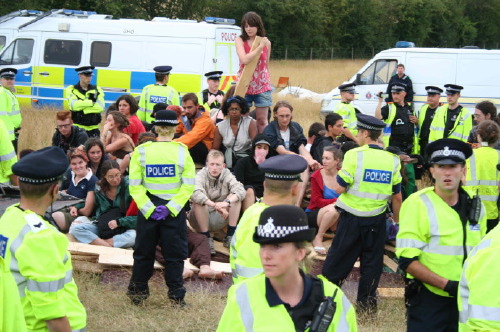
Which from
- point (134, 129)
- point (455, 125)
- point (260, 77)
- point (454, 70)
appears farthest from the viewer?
point (454, 70)

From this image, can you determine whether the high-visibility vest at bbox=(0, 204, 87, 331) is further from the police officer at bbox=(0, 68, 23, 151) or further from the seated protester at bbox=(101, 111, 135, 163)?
the police officer at bbox=(0, 68, 23, 151)

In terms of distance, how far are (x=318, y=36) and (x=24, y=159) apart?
44.6 metres

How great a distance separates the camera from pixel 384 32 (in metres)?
51.1

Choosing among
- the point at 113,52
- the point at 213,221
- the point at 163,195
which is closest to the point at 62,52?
the point at 113,52

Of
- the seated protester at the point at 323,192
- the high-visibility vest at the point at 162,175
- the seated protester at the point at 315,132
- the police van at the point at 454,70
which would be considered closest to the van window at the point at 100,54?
the police van at the point at 454,70

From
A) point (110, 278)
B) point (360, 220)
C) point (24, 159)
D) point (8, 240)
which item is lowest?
point (110, 278)

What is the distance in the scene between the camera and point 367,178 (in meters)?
7.59

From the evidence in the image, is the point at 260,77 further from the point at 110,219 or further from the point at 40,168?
the point at 40,168

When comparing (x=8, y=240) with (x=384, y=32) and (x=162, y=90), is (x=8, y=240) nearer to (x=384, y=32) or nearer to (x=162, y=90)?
(x=162, y=90)

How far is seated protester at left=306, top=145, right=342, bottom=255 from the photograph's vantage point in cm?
973

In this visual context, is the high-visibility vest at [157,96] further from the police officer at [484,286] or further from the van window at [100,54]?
the police officer at [484,286]

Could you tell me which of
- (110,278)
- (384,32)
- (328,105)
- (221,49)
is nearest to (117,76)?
(221,49)

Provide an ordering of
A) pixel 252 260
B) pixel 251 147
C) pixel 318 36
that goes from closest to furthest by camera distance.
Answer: pixel 252 260
pixel 251 147
pixel 318 36

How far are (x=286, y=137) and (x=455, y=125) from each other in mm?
3937
